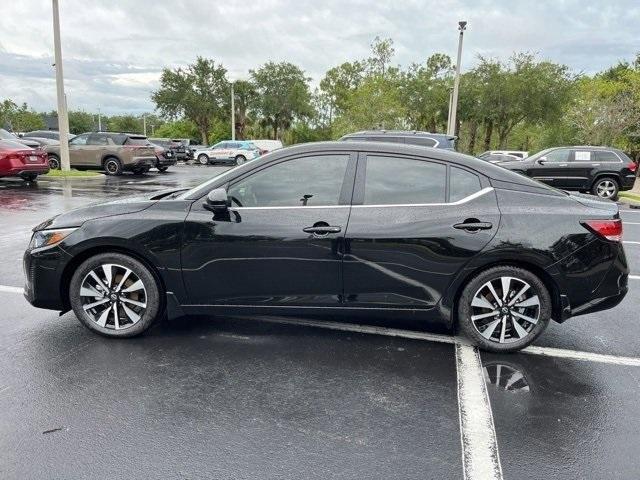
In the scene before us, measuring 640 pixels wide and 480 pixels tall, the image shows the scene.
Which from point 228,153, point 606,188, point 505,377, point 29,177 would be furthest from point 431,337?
point 228,153

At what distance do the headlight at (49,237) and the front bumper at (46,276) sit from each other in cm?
5

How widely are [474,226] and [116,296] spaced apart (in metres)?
2.92

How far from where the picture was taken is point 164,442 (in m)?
2.74

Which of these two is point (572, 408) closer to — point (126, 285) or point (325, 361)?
point (325, 361)

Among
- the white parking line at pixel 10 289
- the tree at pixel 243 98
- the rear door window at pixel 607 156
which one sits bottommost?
the white parking line at pixel 10 289

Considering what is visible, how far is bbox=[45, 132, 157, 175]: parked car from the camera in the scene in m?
19.4

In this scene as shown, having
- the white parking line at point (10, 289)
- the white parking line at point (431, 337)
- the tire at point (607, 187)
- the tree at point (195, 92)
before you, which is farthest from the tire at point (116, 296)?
the tree at point (195, 92)

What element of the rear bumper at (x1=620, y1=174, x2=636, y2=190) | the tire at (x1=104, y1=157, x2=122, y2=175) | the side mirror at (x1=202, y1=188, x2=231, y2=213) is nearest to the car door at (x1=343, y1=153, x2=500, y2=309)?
the side mirror at (x1=202, y1=188, x2=231, y2=213)

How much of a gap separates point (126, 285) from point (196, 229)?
2.53 ft

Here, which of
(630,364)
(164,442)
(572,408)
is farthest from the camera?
(630,364)

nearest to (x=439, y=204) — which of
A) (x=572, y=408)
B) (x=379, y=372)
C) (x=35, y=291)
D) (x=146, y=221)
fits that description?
(x=379, y=372)

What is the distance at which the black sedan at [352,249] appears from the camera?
3783mm

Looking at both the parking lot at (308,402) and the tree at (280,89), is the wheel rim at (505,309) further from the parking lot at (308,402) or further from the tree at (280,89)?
the tree at (280,89)

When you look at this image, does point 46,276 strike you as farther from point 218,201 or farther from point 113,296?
point 218,201
